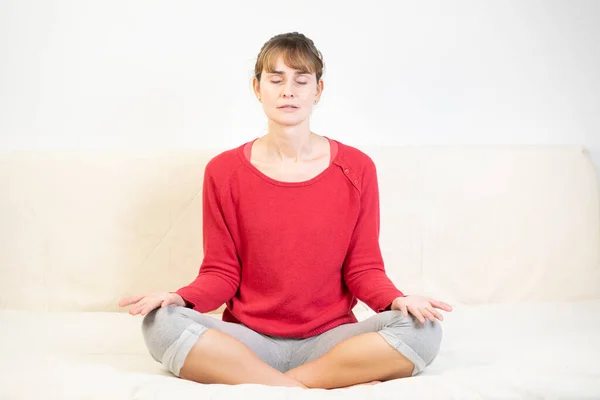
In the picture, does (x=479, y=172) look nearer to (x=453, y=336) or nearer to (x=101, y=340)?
(x=453, y=336)

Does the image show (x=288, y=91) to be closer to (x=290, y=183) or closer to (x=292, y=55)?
(x=292, y=55)

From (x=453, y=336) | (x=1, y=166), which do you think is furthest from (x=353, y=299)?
(x=1, y=166)

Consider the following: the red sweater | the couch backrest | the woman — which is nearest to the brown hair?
the woman

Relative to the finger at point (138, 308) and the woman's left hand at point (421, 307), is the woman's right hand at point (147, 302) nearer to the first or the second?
the finger at point (138, 308)

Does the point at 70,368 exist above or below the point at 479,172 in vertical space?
below

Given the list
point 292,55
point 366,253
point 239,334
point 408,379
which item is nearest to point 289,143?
point 292,55

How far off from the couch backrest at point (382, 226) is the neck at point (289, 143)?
40 cm

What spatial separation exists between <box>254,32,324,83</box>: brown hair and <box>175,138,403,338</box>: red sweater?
0.22 m

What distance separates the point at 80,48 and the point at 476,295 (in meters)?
1.40

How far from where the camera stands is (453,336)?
1.91m

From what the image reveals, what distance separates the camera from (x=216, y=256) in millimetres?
1828

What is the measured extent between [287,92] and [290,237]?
1.07 feet

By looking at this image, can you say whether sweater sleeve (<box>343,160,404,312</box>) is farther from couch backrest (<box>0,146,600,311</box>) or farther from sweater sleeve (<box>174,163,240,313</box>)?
couch backrest (<box>0,146,600,311</box>)

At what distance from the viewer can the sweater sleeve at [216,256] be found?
1760 mm
